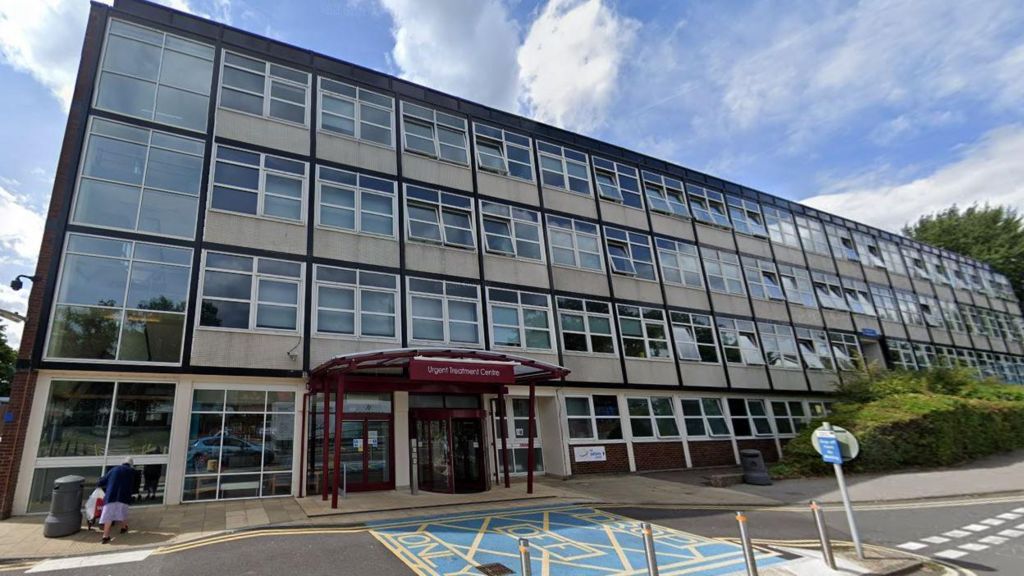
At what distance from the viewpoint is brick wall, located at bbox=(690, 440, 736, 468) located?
19.2m

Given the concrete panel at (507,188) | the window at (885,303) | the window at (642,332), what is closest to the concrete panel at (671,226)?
the window at (642,332)

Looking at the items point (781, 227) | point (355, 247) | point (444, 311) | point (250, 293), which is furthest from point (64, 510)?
point (781, 227)

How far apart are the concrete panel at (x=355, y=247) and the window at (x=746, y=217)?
1795 cm

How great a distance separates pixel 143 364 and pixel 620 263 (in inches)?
636

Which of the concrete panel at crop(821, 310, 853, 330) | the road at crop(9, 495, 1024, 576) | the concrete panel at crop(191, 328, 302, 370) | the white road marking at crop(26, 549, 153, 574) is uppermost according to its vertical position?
the concrete panel at crop(821, 310, 853, 330)

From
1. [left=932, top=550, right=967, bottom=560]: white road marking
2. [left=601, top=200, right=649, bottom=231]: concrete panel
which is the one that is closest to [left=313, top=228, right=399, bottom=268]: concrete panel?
[left=601, top=200, right=649, bottom=231]: concrete panel

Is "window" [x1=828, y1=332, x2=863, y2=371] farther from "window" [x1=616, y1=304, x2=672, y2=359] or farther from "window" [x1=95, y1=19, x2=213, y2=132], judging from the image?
"window" [x1=95, y1=19, x2=213, y2=132]

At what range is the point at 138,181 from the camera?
505 inches

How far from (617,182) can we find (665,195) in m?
2.89

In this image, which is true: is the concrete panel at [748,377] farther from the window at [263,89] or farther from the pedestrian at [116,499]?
the pedestrian at [116,499]

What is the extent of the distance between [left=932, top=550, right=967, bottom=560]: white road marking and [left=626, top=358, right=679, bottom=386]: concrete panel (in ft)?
36.1

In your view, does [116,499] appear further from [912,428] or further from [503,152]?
[912,428]

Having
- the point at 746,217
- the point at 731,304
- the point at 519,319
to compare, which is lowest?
the point at 519,319

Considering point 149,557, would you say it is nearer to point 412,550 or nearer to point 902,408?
point 412,550
